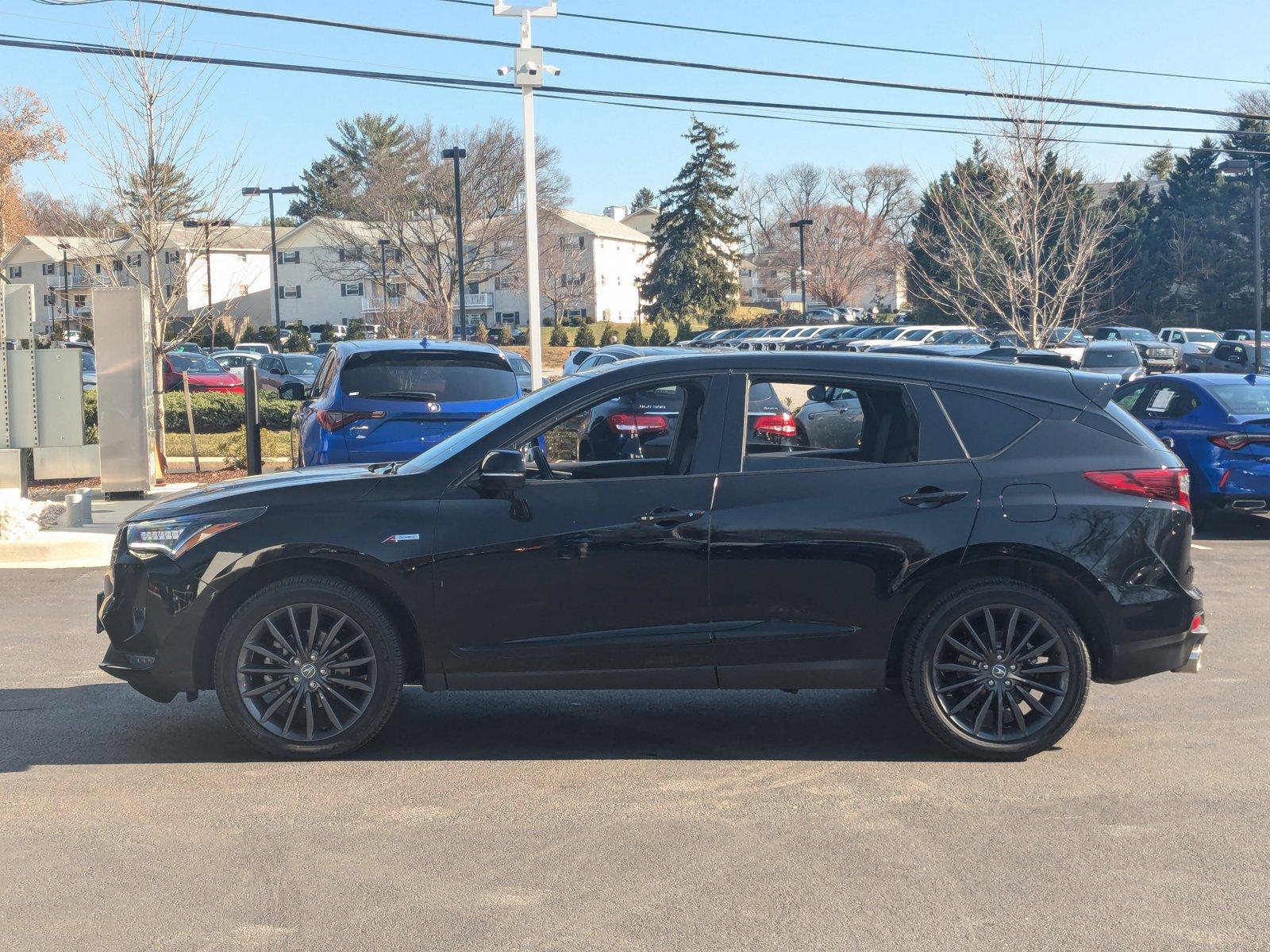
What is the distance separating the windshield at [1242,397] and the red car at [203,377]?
2495cm

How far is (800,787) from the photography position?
214 inches

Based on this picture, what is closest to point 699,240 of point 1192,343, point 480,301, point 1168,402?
point 480,301

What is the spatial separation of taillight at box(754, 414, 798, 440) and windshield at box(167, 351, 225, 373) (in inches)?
1188

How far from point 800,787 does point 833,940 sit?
4.89 feet

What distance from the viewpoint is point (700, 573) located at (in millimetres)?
5625

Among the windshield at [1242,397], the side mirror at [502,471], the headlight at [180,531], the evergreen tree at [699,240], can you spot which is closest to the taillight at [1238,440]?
the windshield at [1242,397]

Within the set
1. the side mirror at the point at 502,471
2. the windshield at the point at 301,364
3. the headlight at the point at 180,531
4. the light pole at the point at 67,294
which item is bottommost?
the headlight at the point at 180,531

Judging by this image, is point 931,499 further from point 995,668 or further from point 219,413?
point 219,413

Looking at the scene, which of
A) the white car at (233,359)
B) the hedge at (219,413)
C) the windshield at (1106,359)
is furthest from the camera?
the white car at (233,359)

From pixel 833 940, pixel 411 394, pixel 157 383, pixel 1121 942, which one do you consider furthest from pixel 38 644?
pixel 157 383

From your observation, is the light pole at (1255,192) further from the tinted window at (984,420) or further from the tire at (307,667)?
the tire at (307,667)

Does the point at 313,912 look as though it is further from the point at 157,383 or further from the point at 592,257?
the point at 592,257

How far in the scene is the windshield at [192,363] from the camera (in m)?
34.5

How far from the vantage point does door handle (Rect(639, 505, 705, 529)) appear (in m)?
5.62
